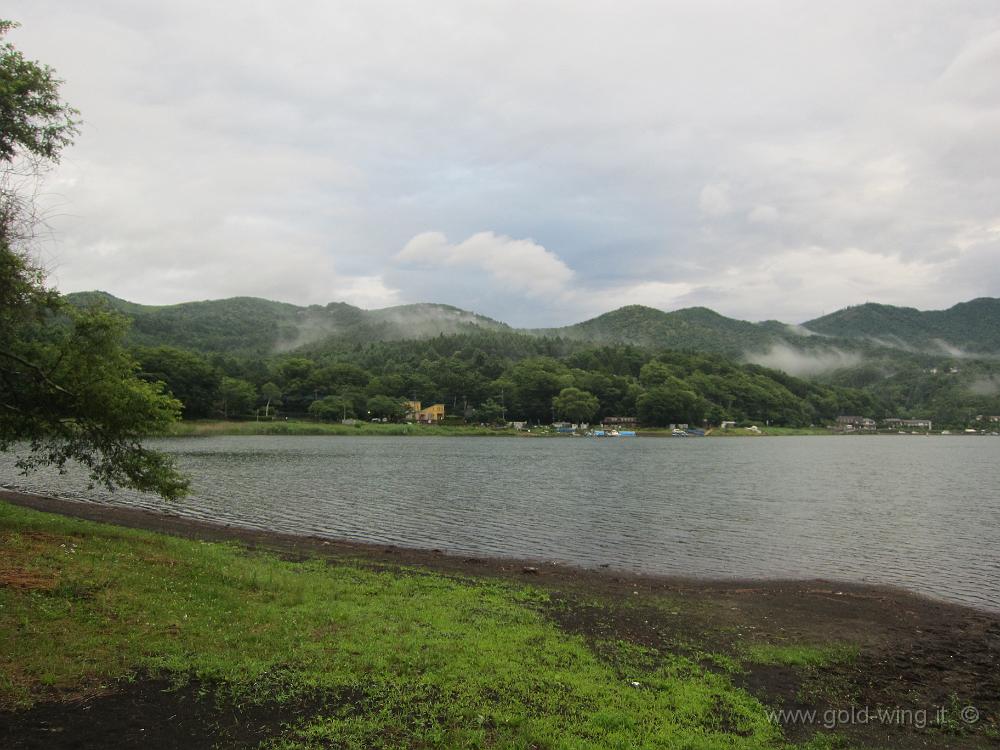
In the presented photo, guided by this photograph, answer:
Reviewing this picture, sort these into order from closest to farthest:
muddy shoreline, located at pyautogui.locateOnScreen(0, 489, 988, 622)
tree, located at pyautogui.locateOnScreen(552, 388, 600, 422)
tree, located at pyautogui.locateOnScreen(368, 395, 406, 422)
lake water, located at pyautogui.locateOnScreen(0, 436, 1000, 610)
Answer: muddy shoreline, located at pyautogui.locateOnScreen(0, 489, 988, 622) → lake water, located at pyautogui.locateOnScreen(0, 436, 1000, 610) → tree, located at pyautogui.locateOnScreen(368, 395, 406, 422) → tree, located at pyautogui.locateOnScreen(552, 388, 600, 422)

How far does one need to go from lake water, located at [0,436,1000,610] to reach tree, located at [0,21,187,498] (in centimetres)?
1329

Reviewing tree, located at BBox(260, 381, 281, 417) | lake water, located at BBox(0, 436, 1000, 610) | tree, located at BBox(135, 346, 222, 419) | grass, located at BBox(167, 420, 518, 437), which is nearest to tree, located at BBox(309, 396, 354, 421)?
grass, located at BBox(167, 420, 518, 437)

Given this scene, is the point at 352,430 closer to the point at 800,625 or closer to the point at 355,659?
the point at 800,625

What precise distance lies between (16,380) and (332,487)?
108ft

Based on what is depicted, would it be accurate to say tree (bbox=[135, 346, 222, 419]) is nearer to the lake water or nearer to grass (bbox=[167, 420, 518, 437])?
grass (bbox=[167, 420, 518, 437])

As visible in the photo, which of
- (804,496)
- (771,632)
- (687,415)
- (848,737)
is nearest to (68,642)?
(848,737)

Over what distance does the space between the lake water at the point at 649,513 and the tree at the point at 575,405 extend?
123975 mm

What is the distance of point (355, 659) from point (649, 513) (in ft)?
102

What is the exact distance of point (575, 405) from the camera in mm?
193625

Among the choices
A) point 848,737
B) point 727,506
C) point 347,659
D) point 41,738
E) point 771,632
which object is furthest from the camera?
point 727,506

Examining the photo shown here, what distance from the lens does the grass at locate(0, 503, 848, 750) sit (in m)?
9.19

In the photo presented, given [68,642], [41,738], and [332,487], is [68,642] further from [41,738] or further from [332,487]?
[332,487]

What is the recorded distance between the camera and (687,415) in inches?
7810

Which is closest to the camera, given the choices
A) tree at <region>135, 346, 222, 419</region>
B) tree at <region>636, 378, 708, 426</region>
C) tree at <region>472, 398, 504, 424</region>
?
tree at <region>135, 346, 222, 419</region>
